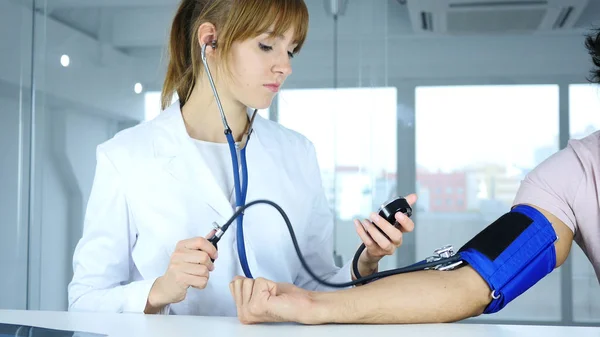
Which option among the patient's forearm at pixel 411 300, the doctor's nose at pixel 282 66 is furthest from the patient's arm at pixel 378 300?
the doctor's nose at pixel 282 66

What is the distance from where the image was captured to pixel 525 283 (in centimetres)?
110

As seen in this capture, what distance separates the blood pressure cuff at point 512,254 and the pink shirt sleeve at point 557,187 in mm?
57

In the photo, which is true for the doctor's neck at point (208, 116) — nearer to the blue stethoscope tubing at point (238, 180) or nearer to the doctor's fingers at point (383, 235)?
the blue stethoscope tubing at point (238, 180)

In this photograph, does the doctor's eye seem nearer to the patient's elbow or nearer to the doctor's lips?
the doctor's lips

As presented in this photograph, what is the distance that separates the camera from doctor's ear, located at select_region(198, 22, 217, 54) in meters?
1.36

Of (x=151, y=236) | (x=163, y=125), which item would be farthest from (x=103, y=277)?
(x=163, y=125)

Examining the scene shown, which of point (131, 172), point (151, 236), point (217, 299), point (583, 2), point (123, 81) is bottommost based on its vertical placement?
point (217, 299)

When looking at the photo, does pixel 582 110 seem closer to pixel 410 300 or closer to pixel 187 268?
pixel 410 300

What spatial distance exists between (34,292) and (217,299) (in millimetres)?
2068

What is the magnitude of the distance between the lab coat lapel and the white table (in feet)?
1.20

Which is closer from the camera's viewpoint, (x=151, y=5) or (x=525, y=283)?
(x=525, y=283)

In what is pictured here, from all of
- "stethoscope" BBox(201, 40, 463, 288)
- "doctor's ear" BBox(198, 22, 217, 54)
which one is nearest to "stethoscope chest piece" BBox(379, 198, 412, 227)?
"stethoscope" BBox(201, 40, 463, 288)

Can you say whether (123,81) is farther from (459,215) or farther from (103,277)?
(103,277)

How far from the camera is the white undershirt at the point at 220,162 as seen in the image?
137cm
